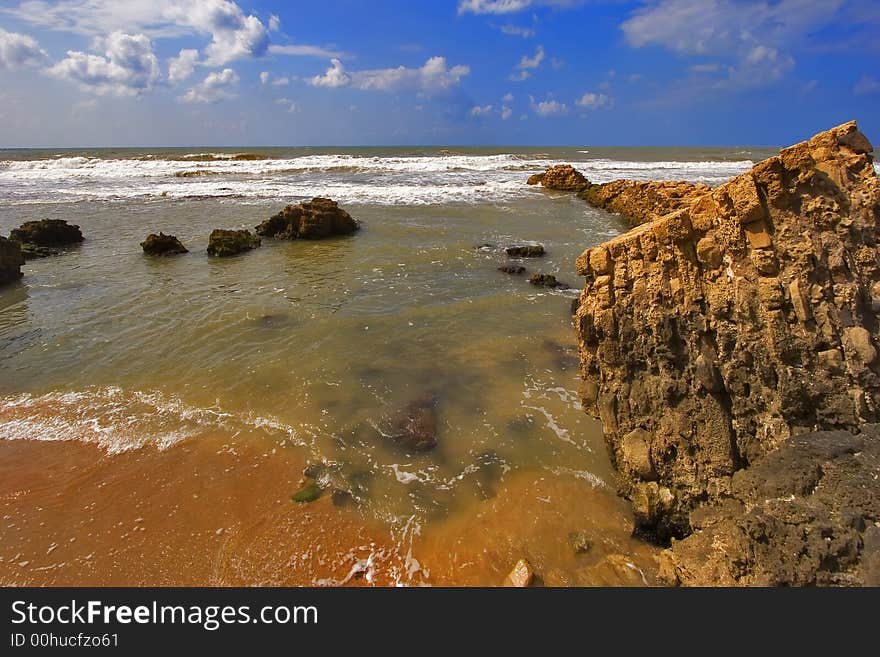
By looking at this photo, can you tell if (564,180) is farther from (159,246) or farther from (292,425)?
(292,425)

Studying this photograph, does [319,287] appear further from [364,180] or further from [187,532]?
[364,180]

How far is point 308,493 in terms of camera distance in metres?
4.98

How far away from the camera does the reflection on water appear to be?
438 cm

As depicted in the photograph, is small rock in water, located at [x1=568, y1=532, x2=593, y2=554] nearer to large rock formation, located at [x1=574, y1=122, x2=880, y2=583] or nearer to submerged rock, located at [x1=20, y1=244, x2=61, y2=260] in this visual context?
large rock formation, located at [x1=574, y1=122, x2=880, y2=583]

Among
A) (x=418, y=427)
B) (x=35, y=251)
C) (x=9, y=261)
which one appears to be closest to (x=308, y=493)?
(x=418, y=427)

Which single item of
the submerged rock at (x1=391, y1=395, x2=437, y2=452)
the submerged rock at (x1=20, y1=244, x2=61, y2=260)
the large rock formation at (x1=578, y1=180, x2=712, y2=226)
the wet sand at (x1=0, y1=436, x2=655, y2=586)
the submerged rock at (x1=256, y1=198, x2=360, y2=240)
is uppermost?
the large rock formation at (x1=578, y1=180, x2=712, y2=226)

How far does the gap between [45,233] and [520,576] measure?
19617mm

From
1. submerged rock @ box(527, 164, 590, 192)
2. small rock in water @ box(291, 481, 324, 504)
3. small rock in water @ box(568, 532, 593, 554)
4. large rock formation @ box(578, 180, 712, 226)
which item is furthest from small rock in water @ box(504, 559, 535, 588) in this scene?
submerged rock @ box(527, 164, 590, 192)

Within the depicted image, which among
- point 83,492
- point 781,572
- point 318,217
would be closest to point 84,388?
point 83,492

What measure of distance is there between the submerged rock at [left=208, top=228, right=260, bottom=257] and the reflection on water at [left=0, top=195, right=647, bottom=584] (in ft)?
9.13

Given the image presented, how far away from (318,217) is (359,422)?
41.7 feet

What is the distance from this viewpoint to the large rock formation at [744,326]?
3771mm

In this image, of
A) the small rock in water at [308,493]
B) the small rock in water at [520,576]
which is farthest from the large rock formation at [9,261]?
the small rock in water at [520,576]
